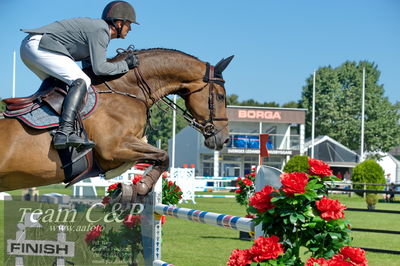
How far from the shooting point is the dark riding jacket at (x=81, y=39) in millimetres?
4707

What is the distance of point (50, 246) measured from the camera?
6125mm

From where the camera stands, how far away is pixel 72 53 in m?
4.87

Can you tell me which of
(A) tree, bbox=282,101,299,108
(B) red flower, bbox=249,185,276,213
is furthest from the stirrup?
(A) tree, bbox=282,101,299,108

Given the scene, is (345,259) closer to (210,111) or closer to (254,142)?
(210,111)

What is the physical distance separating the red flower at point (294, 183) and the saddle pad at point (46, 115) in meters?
1.90

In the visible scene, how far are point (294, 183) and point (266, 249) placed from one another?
428 millimetres

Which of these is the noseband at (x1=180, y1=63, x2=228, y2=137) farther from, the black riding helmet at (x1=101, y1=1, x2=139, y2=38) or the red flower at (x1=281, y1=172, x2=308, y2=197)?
the red flower at (x1=281, y1=172, x2=308, y2=197)

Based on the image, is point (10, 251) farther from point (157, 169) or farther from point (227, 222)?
point (227, 222)

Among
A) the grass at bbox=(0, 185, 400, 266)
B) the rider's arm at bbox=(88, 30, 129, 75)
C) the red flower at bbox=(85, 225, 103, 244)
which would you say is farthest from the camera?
the grass at bbox=(0, 185, 400, 266)

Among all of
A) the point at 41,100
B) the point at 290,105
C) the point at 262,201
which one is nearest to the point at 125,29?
the point at 41,100

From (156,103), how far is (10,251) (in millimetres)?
2441

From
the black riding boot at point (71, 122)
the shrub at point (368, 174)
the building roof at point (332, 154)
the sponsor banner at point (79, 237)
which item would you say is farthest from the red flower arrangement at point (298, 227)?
the building roof at point (332, 154)

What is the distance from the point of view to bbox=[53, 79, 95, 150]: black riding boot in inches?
176

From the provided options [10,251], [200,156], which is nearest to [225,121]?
[10,251]
